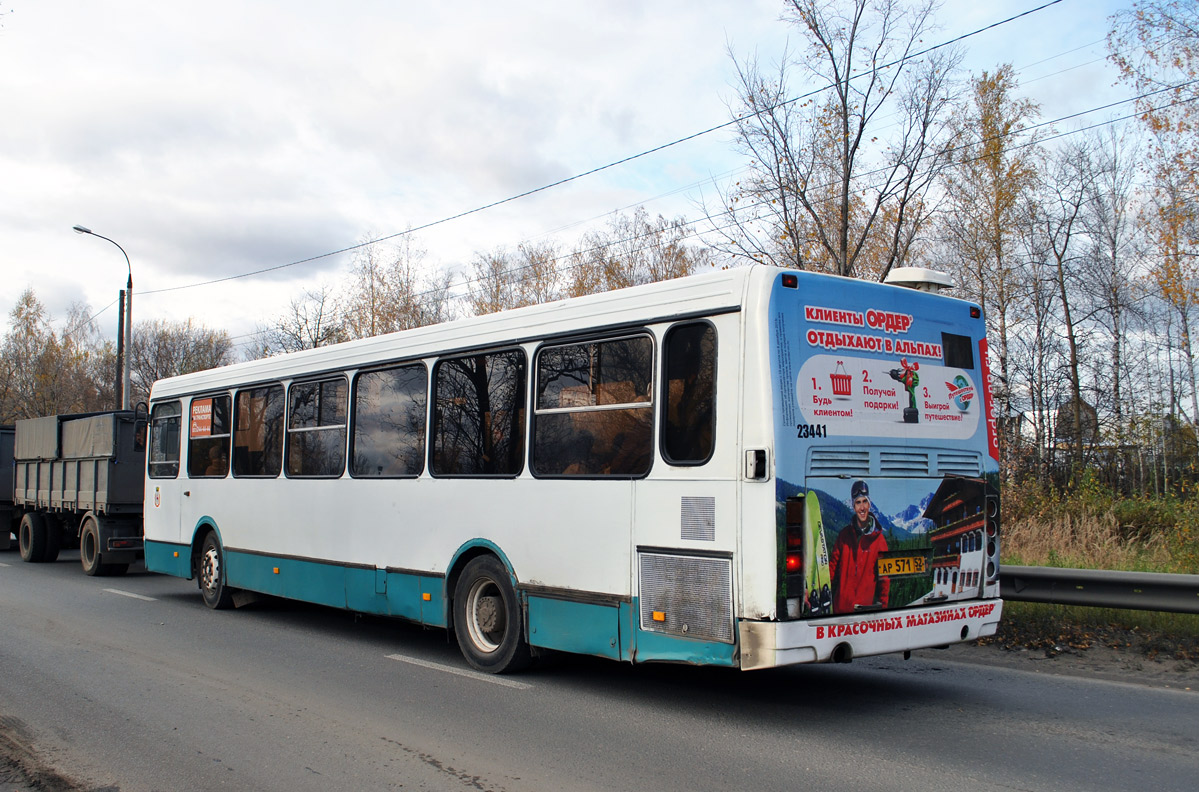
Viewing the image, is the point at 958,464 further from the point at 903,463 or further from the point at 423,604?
the point at 423,604

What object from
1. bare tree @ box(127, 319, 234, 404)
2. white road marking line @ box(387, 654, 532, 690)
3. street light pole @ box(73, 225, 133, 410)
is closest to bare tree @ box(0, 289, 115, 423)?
bare tree @ box(127, 319, 234, 404)

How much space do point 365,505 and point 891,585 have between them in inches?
203

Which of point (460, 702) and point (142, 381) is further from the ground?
point (142, 381)

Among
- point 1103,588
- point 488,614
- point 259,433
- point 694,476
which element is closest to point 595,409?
point 694,476

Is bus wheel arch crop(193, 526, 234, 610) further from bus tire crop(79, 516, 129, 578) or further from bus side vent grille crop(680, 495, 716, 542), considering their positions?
bus side vent grille crop(680, 495, 716, 542)

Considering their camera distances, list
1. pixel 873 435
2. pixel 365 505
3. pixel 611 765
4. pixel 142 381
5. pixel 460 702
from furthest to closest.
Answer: pixel 142 381 < pixel 365 505 < pixel 460 702 < pixel 873 435 < pixel 611 765

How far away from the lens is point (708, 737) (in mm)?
6008

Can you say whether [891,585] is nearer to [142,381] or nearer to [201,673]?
[201,673]

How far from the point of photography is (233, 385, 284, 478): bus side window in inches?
431

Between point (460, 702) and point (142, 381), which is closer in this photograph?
point (460, 702)

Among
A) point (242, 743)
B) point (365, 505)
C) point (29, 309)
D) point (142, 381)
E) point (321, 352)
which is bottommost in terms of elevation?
point (242, 743)

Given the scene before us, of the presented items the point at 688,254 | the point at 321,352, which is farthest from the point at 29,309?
the point at 321,352

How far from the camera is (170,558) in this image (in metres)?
13.0

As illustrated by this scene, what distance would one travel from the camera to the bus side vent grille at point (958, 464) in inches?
267
